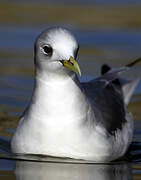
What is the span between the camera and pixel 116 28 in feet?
48.3

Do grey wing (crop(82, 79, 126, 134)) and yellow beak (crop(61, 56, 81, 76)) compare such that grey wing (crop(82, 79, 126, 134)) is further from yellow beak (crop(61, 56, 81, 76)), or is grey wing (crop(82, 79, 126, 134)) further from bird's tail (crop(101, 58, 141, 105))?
yellow beak (crop(61, 56, 81, 76))

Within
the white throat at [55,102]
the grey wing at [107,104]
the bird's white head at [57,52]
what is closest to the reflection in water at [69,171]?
the white throat at [55,102]

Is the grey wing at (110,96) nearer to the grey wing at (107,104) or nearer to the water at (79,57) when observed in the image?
the grey wing at (107,104)

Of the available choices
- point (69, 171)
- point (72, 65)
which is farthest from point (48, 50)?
point (69, 171)

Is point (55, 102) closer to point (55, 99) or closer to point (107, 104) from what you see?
point (55, 99)

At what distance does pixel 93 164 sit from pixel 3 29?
6312 millimetres

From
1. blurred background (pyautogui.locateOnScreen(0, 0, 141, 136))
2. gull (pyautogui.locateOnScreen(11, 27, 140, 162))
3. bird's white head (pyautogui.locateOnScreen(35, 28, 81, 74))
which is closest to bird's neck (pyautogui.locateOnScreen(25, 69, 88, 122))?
gull (pyautogui.locateOnScreen(11, 27, 140, 162))

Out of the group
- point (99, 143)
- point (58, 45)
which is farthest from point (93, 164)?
point (58, 45)

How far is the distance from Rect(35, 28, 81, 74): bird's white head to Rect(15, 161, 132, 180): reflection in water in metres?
1.00

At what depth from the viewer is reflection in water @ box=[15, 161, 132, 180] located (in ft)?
26.4

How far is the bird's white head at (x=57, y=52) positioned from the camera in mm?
7930

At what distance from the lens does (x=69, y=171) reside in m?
8.22

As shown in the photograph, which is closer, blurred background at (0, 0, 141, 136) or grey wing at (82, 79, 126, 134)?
grey wing at (82, 79, 126, 134)

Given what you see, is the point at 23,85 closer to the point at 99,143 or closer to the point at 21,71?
the point at 21,71
